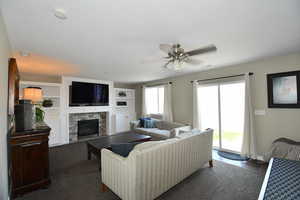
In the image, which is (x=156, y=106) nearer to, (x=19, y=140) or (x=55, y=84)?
(x=55, y=84)

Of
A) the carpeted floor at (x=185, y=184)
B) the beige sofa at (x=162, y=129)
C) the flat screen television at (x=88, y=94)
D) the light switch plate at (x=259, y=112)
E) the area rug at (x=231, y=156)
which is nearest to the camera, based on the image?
the carpeted floor at (x=185, y=184)

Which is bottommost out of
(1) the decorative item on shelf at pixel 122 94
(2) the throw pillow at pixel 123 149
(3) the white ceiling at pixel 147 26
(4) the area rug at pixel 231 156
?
(4) the area rug at pixel 231 156

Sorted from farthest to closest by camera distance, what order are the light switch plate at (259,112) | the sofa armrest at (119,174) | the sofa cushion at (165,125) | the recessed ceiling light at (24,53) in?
the sofa cushion at (165,125) < the light switch plate at (259,112) < the recessed ceiling light at (24,53) < the sofa armrest at (119,174)

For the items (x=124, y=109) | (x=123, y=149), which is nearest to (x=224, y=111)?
(x=123, y=149)

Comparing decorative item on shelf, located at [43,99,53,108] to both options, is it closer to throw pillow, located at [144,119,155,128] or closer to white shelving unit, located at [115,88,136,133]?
white shelving unit, located at [115,88,136,133]

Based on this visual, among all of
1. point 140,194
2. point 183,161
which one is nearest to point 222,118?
point 183,161

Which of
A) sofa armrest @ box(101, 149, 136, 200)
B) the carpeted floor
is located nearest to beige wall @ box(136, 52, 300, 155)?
the carpeted floor

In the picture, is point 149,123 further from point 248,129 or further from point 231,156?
point 248,129

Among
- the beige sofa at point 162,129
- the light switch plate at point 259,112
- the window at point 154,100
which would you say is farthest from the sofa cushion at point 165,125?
the light switch plate at point 259,112

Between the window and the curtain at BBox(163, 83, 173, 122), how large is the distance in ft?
1.33

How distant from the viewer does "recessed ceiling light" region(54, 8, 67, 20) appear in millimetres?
1400

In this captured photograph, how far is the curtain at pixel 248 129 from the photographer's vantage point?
3.24 metres

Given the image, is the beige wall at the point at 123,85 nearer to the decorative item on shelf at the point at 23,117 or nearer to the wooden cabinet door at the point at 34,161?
the decorative item on shelf at the point at 23,117

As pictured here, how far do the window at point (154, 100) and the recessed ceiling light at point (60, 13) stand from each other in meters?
4.48
